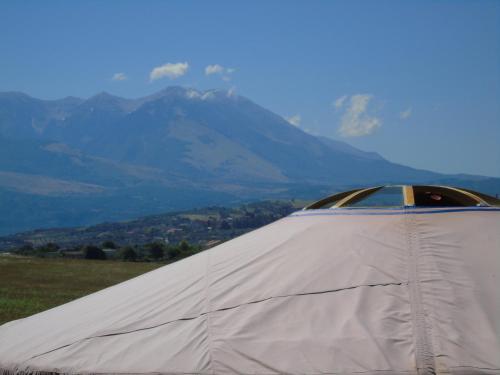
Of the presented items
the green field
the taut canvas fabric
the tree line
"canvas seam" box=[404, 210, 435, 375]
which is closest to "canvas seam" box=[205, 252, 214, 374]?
the taut canvas fabric

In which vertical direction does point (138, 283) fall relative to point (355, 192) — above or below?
below

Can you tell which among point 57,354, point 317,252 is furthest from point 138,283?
point 317,252

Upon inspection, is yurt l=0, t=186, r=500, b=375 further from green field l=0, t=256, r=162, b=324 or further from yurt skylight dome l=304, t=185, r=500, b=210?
green field l=0, t=256, r=162, b=324

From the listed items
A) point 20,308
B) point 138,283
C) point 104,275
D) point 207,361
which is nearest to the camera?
point 207,361

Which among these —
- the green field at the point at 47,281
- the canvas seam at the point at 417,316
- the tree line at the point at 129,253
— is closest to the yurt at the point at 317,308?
the canvas seam at the point at 417,316

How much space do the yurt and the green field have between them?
559 centimetres

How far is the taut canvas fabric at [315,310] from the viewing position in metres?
4.43

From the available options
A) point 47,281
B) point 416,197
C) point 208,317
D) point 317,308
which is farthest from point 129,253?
point 317,308

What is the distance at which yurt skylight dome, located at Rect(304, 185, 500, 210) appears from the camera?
6059 millimetres

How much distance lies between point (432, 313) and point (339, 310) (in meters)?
0.60

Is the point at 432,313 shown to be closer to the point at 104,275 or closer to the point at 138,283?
the point at 138,283

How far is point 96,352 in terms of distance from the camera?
493 centimetres

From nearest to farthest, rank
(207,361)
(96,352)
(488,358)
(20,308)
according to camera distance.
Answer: (488,358)
(207,361)
(96,352)
(20,308)

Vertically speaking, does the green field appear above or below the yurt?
below
